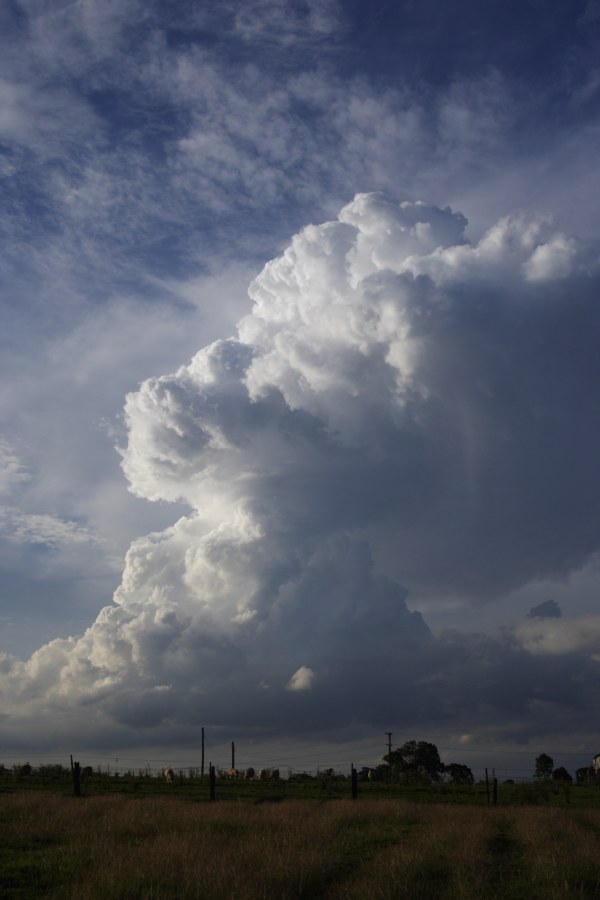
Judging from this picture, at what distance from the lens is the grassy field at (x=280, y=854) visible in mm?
15250

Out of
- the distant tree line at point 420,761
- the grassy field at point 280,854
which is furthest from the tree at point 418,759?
the grassy field at point 280,854

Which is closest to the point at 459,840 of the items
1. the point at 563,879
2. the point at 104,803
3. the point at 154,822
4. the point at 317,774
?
A: the point at 563,879

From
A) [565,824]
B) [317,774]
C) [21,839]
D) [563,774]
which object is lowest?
[563,774]

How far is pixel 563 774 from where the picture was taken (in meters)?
139

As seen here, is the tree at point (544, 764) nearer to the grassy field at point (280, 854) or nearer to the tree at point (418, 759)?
the tree at point (418, 759)

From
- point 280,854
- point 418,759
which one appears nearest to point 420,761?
point 418,759

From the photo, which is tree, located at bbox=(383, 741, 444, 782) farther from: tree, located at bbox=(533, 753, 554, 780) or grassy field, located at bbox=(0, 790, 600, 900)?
grassy field, located at bbox=(0, 790, 600, 900)

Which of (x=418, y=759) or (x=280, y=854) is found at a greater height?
(x=280, y=854)

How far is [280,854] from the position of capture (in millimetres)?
18047

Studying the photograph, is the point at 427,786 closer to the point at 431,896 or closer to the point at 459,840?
the point at 459,840

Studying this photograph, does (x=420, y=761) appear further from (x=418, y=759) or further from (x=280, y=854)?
(x=280, y=854)

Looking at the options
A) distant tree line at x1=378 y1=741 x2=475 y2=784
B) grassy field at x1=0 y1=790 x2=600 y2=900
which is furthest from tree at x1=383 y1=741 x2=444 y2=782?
grassy field at x1=0 y1=790 x2=600 y2=900

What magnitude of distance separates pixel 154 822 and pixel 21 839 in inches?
200

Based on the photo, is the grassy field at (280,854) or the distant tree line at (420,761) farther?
the distant tree line at (420,761)
